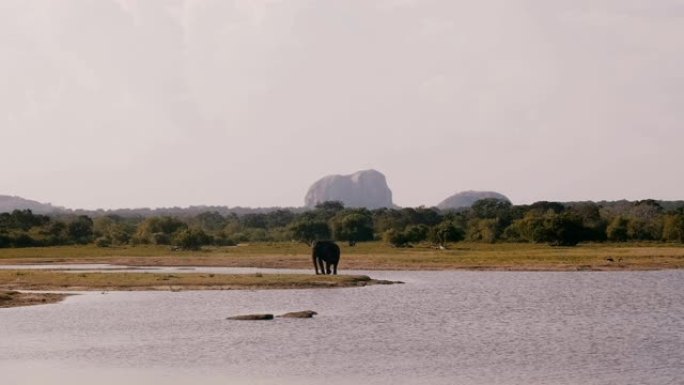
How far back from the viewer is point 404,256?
9056cm

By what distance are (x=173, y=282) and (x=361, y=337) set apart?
25.4 meters

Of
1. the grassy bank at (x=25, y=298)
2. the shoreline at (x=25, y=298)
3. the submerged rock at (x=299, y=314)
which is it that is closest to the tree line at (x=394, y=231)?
the shoreline at (x=25, y=298)

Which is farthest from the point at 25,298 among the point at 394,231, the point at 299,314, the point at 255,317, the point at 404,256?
the point at 394,231

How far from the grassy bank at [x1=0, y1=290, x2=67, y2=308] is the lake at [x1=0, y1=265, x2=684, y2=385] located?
57.4 inches

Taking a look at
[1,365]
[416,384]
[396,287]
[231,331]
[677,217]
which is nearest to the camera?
[416,384]

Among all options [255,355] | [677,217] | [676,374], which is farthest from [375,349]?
[677,217]

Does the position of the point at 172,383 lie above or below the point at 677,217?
below

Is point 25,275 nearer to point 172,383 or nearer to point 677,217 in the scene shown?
point 172,383

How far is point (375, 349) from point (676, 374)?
1078 cm

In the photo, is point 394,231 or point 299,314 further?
point 394,231

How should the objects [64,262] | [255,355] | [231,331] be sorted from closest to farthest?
[255,355], [231,331], [64,262]

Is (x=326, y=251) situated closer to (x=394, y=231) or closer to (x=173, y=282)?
(x=173, y=282)

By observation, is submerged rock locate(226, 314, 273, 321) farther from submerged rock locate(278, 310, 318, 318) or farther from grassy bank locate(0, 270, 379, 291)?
grassy bank locate(0, 270, 379, 291)

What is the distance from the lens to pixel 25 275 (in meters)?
69.8
